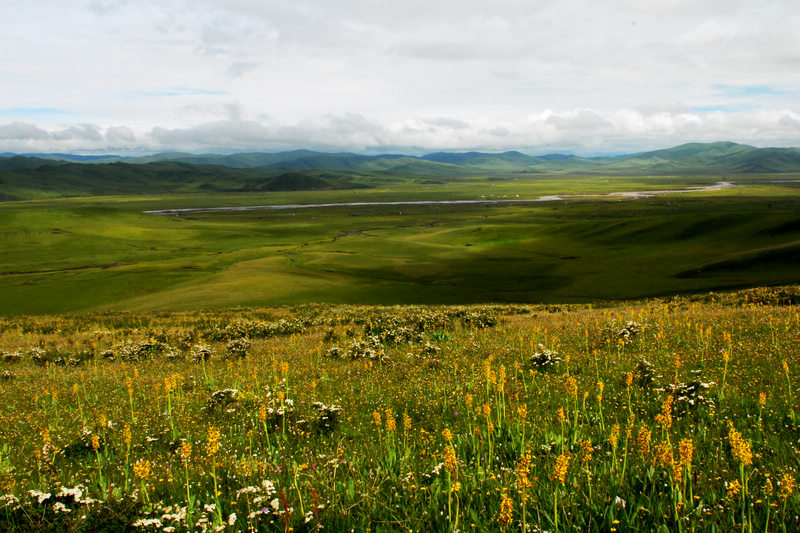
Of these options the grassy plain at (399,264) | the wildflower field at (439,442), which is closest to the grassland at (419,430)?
the wildflower field at (439,442)

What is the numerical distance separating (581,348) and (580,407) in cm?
543

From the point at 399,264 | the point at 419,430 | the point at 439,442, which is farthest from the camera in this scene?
the point at 399,264

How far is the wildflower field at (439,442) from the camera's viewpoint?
475cm

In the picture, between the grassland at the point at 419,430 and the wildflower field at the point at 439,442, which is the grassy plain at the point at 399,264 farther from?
the wildflower field at the point at 439,442

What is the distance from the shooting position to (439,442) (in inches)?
279

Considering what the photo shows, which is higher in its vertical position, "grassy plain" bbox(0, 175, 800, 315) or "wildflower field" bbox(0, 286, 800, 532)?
"wildflower field" bbox(0, 286, 800, 532)

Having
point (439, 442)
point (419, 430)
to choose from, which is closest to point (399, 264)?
point (419, 430)

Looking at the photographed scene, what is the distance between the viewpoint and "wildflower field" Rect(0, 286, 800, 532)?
475cm

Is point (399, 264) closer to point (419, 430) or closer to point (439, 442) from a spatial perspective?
point (419, 430)

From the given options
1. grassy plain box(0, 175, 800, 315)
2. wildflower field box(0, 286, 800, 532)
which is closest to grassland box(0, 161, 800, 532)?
wildflower field box(0, 286, 800, 532)

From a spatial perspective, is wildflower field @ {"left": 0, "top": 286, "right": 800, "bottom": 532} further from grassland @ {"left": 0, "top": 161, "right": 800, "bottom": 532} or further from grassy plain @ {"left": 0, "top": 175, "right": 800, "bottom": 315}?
grassy plain @ {"left": 0, "top": 175, "right": 800, "bottom": 315}

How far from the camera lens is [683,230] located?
111 meters

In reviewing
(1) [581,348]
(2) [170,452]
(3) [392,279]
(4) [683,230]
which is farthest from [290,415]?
(4) [683,230]

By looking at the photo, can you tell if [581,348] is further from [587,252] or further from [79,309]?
[587,252]
